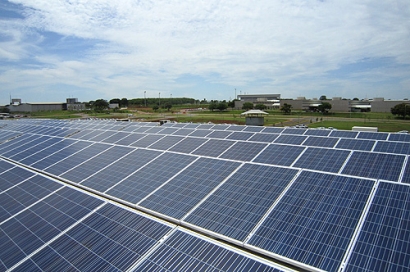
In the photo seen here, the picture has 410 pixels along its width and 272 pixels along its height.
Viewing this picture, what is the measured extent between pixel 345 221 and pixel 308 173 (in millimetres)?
2882

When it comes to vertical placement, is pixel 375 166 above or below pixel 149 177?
above

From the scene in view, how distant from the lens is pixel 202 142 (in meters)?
17.7

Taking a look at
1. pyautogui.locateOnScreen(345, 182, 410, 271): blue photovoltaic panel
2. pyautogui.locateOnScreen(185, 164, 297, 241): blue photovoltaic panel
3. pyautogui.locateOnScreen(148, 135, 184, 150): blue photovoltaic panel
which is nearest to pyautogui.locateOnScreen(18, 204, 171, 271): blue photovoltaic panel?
pyautogui.locateOnScreen(185, 164, 297, 241): blue photovoltaic panel

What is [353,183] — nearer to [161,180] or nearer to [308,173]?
[308,173]

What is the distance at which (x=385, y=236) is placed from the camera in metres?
6.56

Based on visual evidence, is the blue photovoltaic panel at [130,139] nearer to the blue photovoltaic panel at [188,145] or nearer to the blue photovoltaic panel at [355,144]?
the blue photovoltaic panel at [188,145]

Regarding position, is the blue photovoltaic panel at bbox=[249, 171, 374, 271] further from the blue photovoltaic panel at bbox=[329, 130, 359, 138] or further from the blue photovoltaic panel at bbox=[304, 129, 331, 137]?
the blue photovoltaic panel at bbox=[304, 129, 331, 137]

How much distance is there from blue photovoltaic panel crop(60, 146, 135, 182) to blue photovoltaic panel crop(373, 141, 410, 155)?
1782cm

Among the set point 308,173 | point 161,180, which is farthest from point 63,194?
point 308,173

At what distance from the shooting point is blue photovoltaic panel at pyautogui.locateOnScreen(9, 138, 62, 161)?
19462mm

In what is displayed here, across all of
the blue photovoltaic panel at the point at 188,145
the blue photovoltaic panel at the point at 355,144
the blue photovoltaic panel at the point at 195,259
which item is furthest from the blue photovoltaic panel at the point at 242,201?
the blue photovoltaic panel at the point at 355,144

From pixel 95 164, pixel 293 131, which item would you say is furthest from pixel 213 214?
pixel 293 131

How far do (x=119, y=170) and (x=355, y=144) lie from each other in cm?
1762

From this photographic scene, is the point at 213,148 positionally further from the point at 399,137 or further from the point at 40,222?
the point at 399,137
